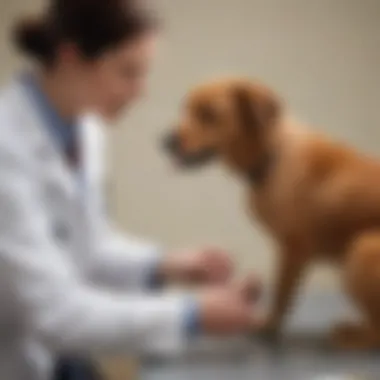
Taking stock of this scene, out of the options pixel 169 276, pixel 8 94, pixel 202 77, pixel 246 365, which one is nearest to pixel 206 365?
pixel 246 365

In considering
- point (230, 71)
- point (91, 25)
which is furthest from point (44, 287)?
point (230, 71)

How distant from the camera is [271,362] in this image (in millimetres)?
1018

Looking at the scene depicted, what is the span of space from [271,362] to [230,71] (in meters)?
0.62

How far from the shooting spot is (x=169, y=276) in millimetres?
1132

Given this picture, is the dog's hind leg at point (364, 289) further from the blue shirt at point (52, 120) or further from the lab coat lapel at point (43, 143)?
the lab coat lapel at point (43, 143)

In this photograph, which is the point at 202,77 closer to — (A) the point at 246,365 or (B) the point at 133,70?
(B) the point at 133,70

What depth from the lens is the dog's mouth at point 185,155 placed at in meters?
1.09

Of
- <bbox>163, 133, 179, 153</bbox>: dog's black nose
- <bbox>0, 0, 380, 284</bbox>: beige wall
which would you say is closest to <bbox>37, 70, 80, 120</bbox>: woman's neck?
<bbox>163, 133, 179, 153</bbox>: dog's black nose

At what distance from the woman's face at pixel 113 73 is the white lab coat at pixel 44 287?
0.20ft

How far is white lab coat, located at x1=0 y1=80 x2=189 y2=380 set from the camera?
88 centimetres

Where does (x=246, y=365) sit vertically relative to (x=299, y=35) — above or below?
below

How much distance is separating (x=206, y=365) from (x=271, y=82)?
62cm

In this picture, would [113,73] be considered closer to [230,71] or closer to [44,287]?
[44,287]

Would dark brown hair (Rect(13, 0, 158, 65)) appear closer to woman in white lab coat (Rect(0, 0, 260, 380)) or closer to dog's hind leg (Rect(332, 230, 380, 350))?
woman in white lab coat (Rect(0, 0, 260, 380))
